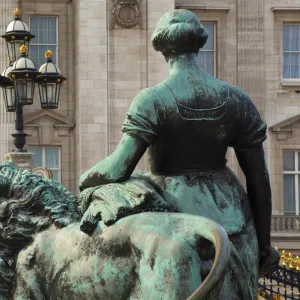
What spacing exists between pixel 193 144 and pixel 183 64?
1.19 feet

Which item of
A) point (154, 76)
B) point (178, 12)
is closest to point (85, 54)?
point (154, 76)

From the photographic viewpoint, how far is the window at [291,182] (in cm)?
5078

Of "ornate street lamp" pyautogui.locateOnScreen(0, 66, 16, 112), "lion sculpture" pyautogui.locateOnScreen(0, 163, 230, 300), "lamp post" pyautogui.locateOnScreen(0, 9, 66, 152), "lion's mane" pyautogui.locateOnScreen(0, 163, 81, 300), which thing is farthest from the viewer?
"ornate street lamp" pyautogui.locateOnScreen(0, 66, 16, 112)

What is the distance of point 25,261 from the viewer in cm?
780

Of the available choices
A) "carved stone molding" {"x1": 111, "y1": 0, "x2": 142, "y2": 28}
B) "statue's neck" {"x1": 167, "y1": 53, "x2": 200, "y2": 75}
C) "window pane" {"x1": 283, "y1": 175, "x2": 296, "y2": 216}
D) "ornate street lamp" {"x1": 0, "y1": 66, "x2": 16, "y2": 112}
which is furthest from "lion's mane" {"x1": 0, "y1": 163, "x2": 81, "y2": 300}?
"window pane" {"x1": 283, "y1": 175, "x2": 296, "y2": 216}

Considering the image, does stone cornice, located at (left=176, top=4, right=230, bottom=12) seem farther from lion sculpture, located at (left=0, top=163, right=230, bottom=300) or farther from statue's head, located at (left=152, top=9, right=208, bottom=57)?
lion sculpture, located at (left=0, top=163, right=230, bottom=300)

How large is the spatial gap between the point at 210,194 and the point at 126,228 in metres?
0.53

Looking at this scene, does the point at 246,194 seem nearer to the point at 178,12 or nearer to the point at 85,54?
the point at 178,12

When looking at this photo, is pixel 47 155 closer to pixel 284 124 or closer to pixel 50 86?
pixel 284 124

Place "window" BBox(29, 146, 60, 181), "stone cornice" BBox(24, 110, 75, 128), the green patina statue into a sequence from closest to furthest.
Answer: the green patina statue → "stone cornice" BBox(24, 110, 75, 128) → "window" BBox(29, 146, 60, 181)

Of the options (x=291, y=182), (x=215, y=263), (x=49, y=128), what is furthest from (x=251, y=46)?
(x=215, y=263)

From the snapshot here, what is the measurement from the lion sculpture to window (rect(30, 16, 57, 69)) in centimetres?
4216

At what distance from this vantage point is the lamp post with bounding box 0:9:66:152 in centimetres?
2447

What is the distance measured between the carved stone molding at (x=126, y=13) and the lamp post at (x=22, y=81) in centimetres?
2240
